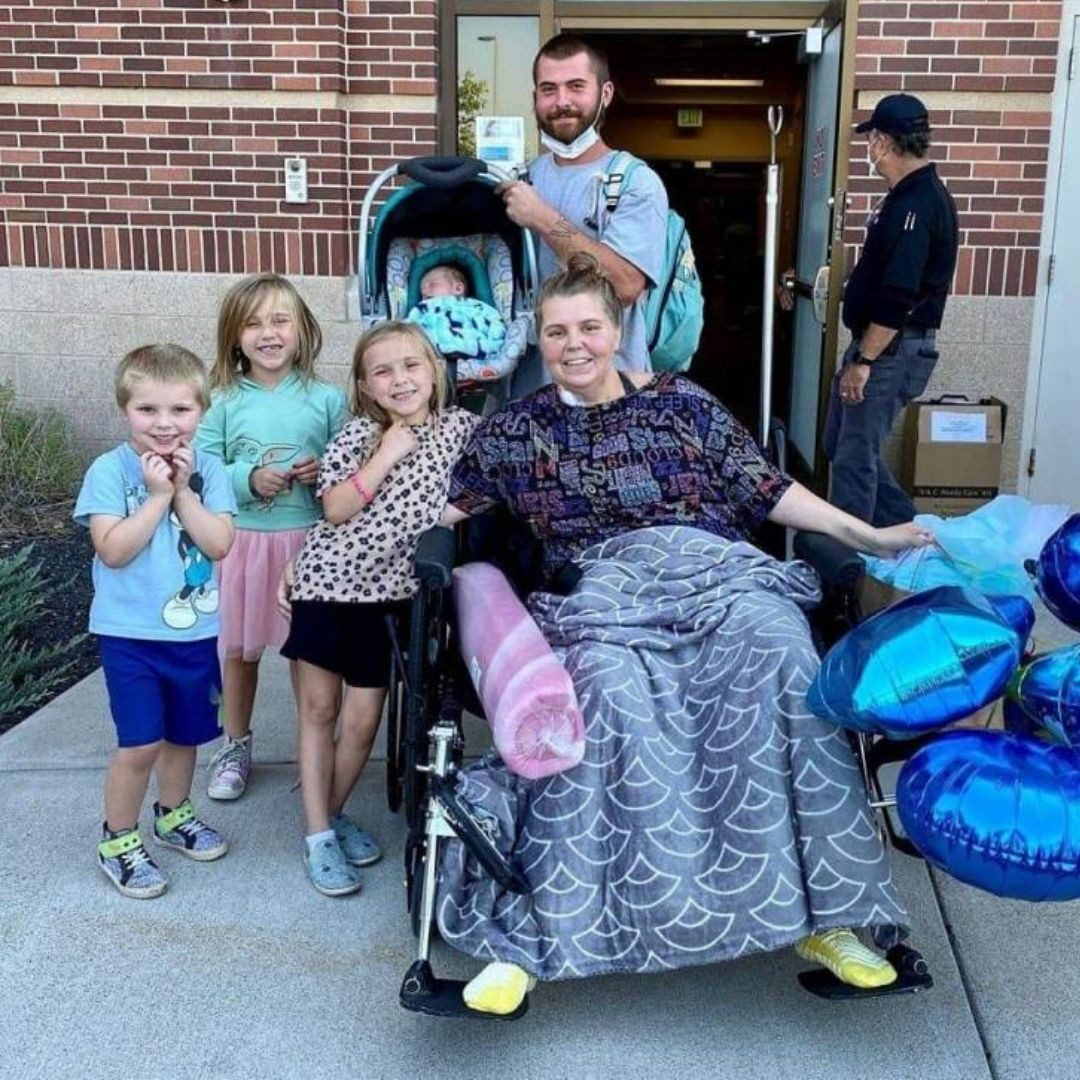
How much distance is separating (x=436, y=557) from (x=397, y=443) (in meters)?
0.46

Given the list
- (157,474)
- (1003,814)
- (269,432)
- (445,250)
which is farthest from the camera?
(445,250)

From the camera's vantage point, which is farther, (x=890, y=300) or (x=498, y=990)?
(x=890, y=300)

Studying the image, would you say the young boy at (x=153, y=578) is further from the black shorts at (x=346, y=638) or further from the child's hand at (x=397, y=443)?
the child's hand at (x=397, y=443)

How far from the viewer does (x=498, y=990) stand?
236 centimetres

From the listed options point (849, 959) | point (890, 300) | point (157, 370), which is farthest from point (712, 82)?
point (849, 959)

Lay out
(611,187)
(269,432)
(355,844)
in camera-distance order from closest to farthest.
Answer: (355,844)
(269,432)
(611,187)

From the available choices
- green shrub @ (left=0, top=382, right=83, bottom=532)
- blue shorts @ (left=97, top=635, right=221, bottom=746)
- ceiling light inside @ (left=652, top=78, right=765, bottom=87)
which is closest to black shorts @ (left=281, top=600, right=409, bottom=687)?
blue shorts @ (left=97, top=635, right=221, bottom=746)

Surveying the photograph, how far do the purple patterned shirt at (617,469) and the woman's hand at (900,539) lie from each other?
0.28 metres

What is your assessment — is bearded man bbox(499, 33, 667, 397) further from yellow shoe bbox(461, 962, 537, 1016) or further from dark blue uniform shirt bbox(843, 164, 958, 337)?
yellow shoe bbox(461, 962, 537, 1016)

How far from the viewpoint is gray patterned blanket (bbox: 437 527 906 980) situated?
7.80ft

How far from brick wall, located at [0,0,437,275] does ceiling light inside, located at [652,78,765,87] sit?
4303 millimetres

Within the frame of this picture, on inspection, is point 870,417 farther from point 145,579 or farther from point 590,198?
point 145,579

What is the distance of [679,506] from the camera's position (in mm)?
3053

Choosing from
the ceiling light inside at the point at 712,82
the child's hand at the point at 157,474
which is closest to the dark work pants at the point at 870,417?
the child's hand at the point at 157,474
